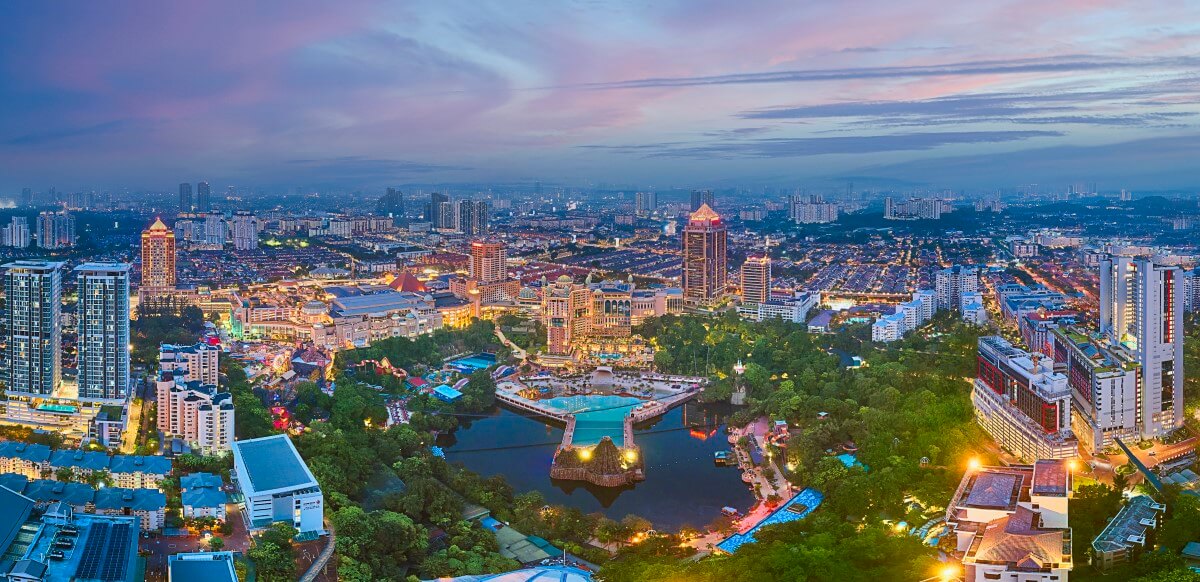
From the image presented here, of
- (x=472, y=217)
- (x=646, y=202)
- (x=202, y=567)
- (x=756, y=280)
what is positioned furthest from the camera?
(x=646, y=202)

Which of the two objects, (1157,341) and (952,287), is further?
(952,287)

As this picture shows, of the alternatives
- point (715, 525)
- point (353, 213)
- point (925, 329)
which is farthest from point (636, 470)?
point (353, 213)

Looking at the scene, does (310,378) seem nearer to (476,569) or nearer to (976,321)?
(476,569)

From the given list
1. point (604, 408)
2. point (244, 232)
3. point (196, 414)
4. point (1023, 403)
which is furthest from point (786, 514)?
point (244, 232)

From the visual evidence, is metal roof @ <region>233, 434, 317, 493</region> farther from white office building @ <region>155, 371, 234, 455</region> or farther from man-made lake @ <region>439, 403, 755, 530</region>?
man-made lake @ <region>439, 403, 755, 530</region>

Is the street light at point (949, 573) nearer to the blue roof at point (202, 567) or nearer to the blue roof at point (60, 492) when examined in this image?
the blue roof at point (202, 567)

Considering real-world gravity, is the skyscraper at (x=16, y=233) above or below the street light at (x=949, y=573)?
above

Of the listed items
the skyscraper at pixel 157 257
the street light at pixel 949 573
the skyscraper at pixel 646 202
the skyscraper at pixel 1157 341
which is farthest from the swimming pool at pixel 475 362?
the skyscraper at pixel 646 202

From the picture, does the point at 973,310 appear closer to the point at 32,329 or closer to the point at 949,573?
the point at 949,573
